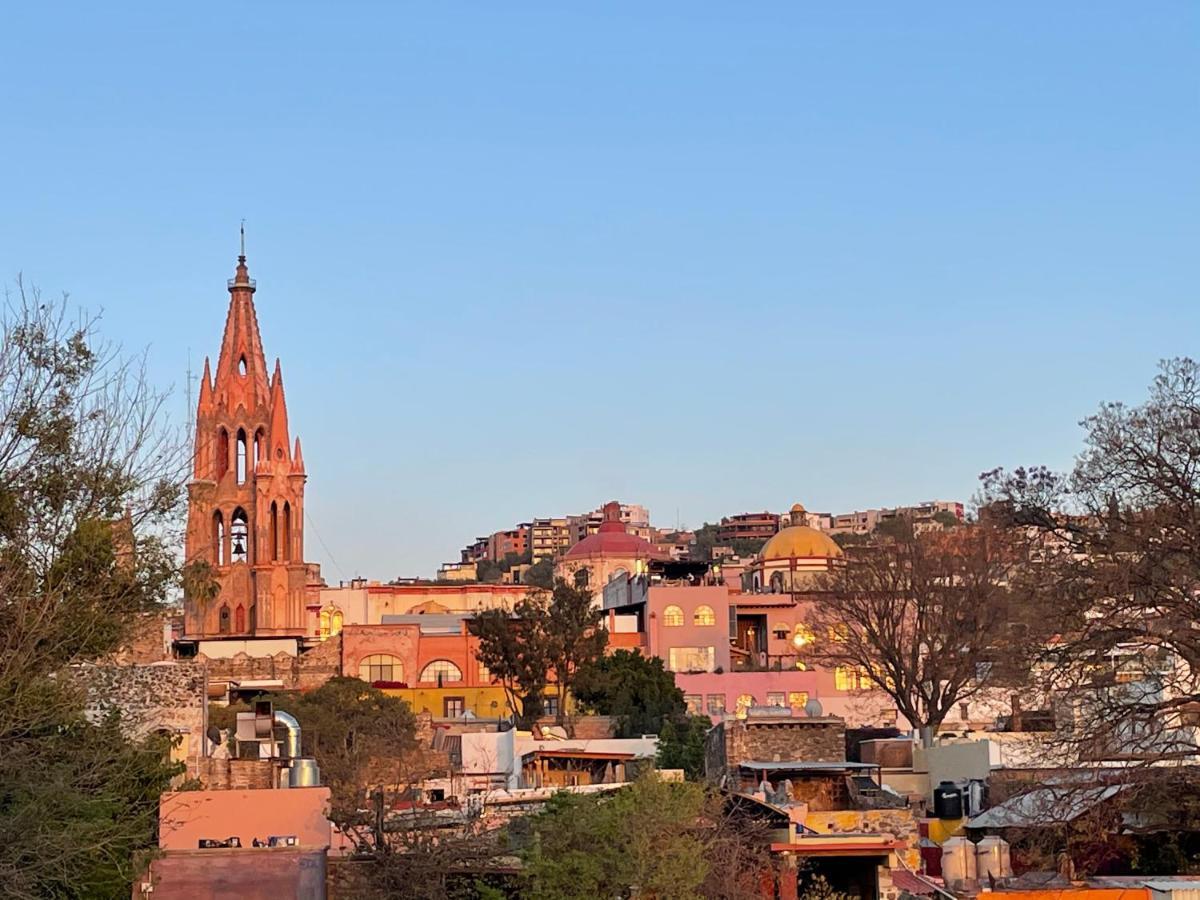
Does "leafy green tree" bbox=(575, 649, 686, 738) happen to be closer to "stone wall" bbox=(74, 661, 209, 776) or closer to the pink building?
the pink building

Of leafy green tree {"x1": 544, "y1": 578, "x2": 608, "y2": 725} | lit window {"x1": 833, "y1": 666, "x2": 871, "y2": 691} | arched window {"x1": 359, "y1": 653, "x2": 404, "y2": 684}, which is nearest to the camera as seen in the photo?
leafy green tree {"x1": 544, "y1": 578, "x2": 608, "y2": 725}

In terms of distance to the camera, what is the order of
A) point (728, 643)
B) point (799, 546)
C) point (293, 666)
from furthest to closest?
point (799, 546) < point (293, 666) < point (728, 643)

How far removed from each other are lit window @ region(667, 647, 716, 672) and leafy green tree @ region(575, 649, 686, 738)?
904 centimetres

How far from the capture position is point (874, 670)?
173 feet

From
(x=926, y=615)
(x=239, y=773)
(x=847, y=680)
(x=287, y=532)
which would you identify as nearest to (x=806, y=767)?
(x=239, y=773)

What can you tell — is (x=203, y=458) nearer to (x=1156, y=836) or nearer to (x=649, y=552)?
(x=649, y=552)

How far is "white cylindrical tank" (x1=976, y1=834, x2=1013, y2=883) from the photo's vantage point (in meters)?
26.6

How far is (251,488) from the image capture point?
95.0 m

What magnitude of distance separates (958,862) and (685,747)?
12714 millimetres

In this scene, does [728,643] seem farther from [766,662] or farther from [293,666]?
[293,666]

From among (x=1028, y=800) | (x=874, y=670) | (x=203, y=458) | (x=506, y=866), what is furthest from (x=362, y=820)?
(x=203, y=458)

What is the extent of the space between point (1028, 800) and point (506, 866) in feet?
27.2

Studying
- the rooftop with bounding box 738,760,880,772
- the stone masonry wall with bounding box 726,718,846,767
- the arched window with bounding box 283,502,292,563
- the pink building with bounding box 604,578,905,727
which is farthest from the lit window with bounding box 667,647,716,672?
the rooftop with bounding box 738,760,880,772

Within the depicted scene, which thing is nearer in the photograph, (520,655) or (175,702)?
(175,702)
